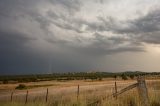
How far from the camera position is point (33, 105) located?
449 inches

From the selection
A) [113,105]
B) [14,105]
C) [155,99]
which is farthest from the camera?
[14,105]

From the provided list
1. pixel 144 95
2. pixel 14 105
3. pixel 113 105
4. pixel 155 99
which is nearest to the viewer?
pixel 144 95

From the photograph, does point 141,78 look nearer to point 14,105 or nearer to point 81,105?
point 81,105

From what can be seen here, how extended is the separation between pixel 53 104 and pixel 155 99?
196 inches

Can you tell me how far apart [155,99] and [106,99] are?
232 centimetres

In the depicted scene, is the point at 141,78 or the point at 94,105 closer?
the point at 141,78

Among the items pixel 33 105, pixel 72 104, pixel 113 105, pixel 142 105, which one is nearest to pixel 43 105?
pixel 33 105

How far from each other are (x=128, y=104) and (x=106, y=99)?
1.28 m

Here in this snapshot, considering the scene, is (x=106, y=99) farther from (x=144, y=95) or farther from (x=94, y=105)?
(x=144, y=95)

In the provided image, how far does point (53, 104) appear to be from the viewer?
488 inches

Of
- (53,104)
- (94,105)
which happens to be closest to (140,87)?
(94,105)

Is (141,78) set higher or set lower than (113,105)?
higher

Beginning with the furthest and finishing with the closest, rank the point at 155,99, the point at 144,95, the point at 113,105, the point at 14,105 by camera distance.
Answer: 1. the point at 14,105
2. the point at 155,99
3. the point at 113,105
4. the point at 144,95

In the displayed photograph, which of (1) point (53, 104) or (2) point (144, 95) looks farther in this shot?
(1) point (53, 104)
